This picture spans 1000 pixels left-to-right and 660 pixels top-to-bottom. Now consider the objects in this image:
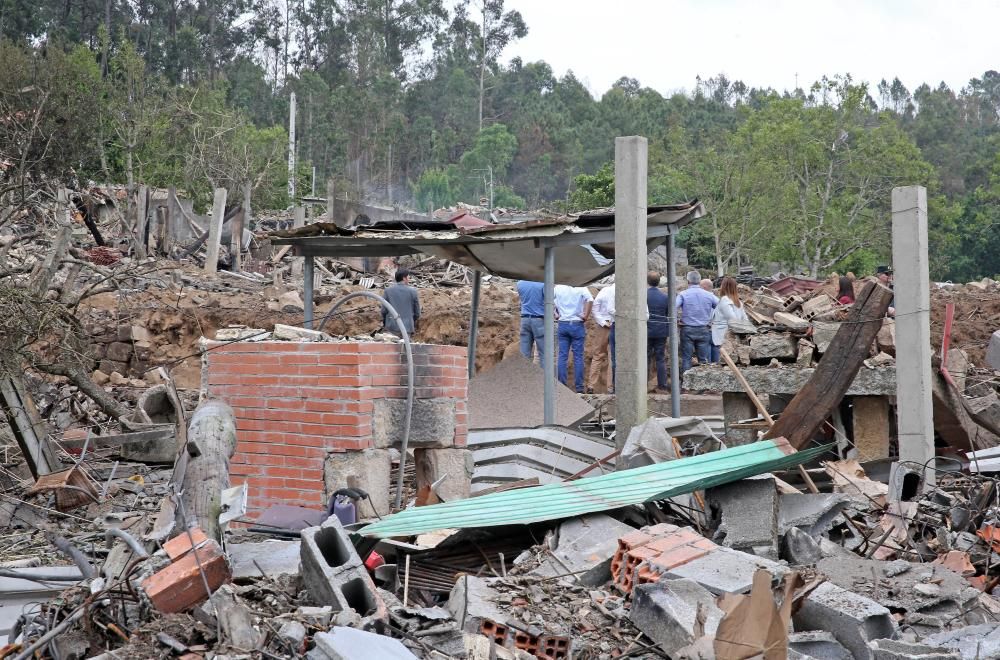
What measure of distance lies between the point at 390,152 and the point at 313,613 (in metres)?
57.2

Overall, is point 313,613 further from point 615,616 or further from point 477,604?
point 615,616

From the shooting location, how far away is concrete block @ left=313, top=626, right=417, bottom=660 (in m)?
3.44

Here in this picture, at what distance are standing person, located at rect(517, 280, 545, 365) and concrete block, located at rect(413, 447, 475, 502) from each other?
5.06m

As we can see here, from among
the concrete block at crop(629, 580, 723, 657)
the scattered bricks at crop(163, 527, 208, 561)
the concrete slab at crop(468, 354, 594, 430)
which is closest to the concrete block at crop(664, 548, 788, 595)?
the concrete block at crop(629, 580, 723, 657)

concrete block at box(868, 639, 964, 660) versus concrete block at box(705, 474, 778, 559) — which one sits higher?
concrete block at box(705, 474, 778, 559)

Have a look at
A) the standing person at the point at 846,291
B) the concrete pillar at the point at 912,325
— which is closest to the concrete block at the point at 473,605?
the concrete pillar at the point at 912,325

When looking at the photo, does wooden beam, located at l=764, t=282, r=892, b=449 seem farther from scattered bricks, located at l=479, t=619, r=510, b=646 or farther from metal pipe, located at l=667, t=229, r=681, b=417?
scattered bricks, located at l=479, t=619, r=510, b=646

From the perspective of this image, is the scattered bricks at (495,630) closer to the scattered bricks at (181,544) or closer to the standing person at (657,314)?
the scattered bricks at (181,544)

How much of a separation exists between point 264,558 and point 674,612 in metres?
1.94

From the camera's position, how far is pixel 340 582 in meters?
4.12

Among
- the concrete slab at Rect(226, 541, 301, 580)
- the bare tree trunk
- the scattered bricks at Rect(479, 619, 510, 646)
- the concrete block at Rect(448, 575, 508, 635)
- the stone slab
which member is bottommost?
the scattered bricks at Rect(479, 619, 510, 646)

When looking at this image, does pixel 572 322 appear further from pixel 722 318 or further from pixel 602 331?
pixel 722 318

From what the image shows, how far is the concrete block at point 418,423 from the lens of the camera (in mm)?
5977

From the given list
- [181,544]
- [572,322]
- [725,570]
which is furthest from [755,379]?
[181,544]
